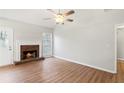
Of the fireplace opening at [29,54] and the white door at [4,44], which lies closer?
the white door at [4,44]

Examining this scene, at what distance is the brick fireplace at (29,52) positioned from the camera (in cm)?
244

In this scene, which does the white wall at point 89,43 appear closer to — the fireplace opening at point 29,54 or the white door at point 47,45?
the white door at point 47,45

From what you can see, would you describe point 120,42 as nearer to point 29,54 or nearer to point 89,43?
point 89,43

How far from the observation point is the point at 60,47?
2.61m

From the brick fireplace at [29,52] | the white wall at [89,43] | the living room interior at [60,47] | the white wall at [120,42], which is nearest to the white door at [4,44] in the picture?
the living room interior at [60,47]

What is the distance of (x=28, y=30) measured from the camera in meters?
2.17

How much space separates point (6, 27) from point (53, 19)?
0.98 meters

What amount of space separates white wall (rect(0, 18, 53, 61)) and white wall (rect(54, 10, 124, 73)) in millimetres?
400

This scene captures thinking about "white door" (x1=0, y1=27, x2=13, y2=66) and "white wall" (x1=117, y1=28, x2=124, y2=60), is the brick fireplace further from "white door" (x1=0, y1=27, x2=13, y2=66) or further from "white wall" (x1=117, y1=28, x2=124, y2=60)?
"white wall" (x1=117, y1=28, x2=124, y2=60)

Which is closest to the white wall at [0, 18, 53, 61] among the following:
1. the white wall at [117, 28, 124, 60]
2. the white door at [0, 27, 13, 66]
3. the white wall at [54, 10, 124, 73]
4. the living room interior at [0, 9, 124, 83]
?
the living room interior at [0, 9, 124, 83]

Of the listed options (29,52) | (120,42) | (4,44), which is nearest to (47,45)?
(29,52)

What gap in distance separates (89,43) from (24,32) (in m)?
1.75

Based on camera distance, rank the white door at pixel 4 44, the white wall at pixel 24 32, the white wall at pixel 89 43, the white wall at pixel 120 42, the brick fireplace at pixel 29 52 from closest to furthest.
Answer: the white door at pixel 4 44 < the white wall at pixel 24 32 < the brick fireplace at pixel 29 52 < the white wall at pixel 89 43 < the white wall at pixel 120 42
